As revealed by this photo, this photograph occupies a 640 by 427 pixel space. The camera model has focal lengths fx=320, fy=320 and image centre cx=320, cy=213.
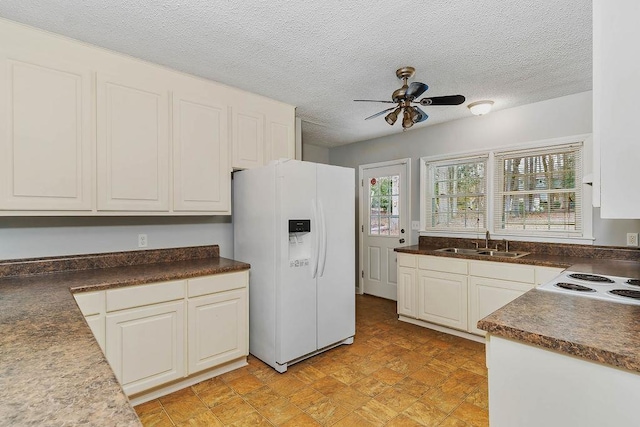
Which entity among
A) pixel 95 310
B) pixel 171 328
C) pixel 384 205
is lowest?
pixel 171 328

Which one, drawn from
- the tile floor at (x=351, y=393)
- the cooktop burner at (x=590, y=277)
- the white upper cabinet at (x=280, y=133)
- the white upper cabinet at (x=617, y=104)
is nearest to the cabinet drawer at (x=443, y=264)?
the tile floor at (x=351, y=393)

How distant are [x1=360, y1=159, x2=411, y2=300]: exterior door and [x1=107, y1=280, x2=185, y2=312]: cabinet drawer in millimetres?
3102

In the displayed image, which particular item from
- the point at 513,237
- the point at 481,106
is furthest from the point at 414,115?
the point at 513,237

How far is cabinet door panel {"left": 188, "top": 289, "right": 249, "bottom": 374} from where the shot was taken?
2367 millimetres

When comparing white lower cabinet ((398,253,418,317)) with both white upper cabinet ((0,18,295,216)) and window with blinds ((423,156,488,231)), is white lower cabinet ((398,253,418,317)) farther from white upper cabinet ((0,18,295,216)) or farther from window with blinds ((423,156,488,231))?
white upper cabinet ((0,18,295,216))

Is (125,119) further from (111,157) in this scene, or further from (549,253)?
(549,253)

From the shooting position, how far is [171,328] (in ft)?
7.39

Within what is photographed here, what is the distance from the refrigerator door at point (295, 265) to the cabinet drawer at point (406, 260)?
4.55ft

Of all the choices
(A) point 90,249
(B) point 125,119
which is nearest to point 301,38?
(B) point 125,119

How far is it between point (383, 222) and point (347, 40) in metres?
3.04

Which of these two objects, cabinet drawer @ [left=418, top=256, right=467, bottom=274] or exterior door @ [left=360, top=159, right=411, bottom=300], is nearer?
cabinet drawer @ [left=418, top=256, right=467, bottom=274]

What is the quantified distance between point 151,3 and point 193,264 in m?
1.82

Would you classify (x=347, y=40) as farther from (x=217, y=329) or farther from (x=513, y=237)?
(x=513, y=237)

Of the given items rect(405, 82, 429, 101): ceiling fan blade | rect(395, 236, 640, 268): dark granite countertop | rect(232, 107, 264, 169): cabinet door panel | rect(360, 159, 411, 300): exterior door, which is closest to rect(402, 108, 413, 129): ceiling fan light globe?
rect(405, 82, 429, 101): ceiling fan blade
